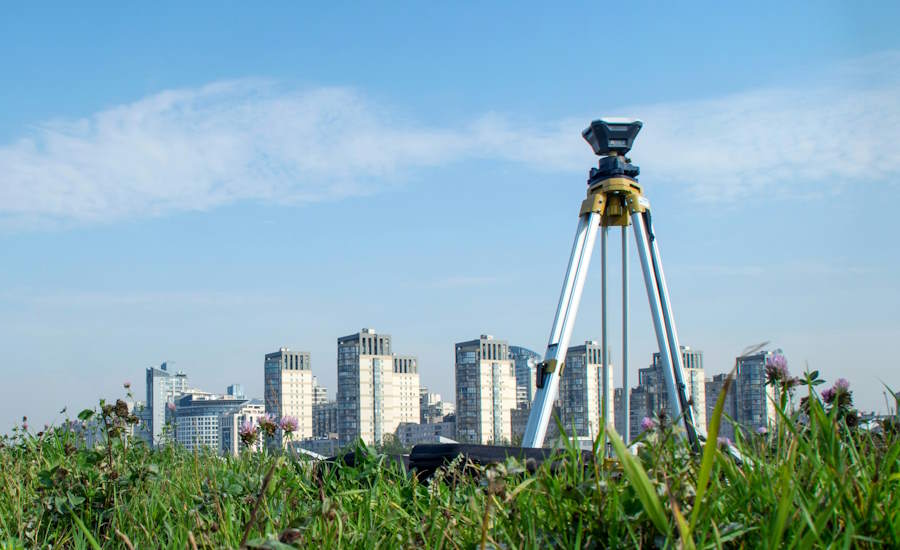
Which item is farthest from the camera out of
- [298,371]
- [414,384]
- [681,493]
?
[414,384]

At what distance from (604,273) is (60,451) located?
3015 mm

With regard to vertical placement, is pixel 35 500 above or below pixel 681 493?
below

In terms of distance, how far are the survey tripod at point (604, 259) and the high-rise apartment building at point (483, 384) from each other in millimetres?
63944

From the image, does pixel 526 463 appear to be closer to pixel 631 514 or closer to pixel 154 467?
pixel 631 514

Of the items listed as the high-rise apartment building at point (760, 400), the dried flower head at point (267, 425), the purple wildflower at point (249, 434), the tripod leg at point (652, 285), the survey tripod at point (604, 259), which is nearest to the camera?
the high-rise apartment building at point (760, 400)

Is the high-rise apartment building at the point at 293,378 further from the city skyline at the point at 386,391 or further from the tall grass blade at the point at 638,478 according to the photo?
the tall grass blade at the point at 638,478

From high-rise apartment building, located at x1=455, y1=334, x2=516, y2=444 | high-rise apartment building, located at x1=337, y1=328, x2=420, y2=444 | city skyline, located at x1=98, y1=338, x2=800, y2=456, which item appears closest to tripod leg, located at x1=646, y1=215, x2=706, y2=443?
city skyline, located at x1=98, y1=338, x2=800, y2=456

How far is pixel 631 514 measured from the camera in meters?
1.44

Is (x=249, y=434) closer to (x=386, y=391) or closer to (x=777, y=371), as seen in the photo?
(x=777, y=371)

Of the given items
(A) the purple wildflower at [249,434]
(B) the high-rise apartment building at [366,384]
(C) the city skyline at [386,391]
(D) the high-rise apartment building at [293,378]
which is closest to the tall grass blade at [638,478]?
(A) the purple wildflower at [249,434]

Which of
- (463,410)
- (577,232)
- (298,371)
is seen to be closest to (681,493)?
(577,232)

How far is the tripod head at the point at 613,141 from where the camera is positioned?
4.91 metres

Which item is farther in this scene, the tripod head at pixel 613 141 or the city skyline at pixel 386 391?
the city skyline at pixel 386 391

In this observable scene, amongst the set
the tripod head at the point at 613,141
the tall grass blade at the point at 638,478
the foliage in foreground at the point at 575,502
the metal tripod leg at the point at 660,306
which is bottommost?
the foliage in foreground at the point at 575,502
